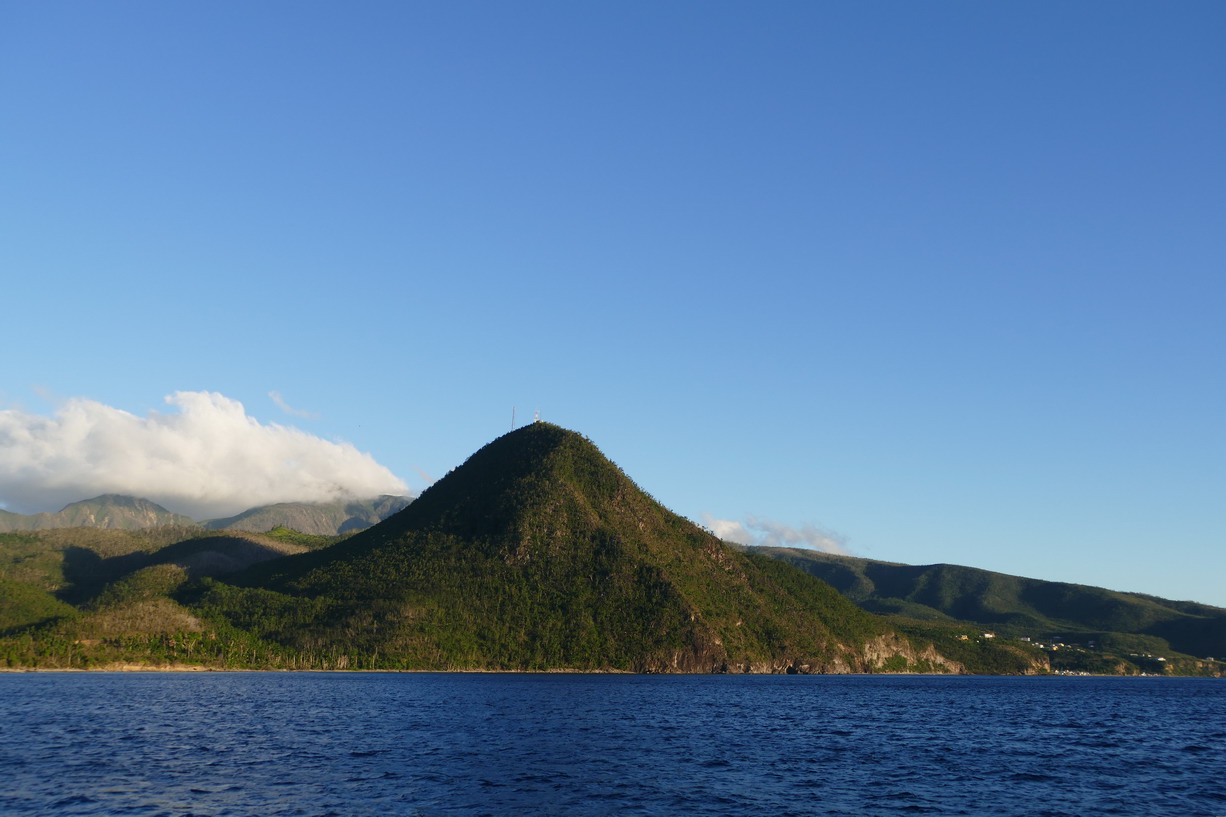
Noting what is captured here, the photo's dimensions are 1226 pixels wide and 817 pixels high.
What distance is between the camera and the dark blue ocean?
267 ft

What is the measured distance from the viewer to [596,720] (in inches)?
6334

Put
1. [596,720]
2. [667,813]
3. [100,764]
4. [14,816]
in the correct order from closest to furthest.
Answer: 1. [14,816]
2. [667,813]
3. [100,764]
4. [596,720]

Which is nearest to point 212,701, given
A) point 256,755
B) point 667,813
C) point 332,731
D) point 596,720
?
point 332,731

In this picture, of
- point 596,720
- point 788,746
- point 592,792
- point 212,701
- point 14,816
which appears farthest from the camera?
point 212,701

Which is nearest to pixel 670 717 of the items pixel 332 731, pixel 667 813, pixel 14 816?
pixel 332 731

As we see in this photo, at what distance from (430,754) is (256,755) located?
18.6 m

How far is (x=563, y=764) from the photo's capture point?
346 feet

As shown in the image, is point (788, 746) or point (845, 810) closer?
point (845, 810)

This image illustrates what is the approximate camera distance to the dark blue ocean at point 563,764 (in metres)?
81.3

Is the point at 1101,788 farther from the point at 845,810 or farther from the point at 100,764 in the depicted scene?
the point at 100,764

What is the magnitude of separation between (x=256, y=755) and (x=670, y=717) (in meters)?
82.5

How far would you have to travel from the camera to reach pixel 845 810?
270 ft

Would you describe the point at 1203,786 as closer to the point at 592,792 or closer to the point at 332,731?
the point at 592,792

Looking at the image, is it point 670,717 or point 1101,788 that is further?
point 670,717
